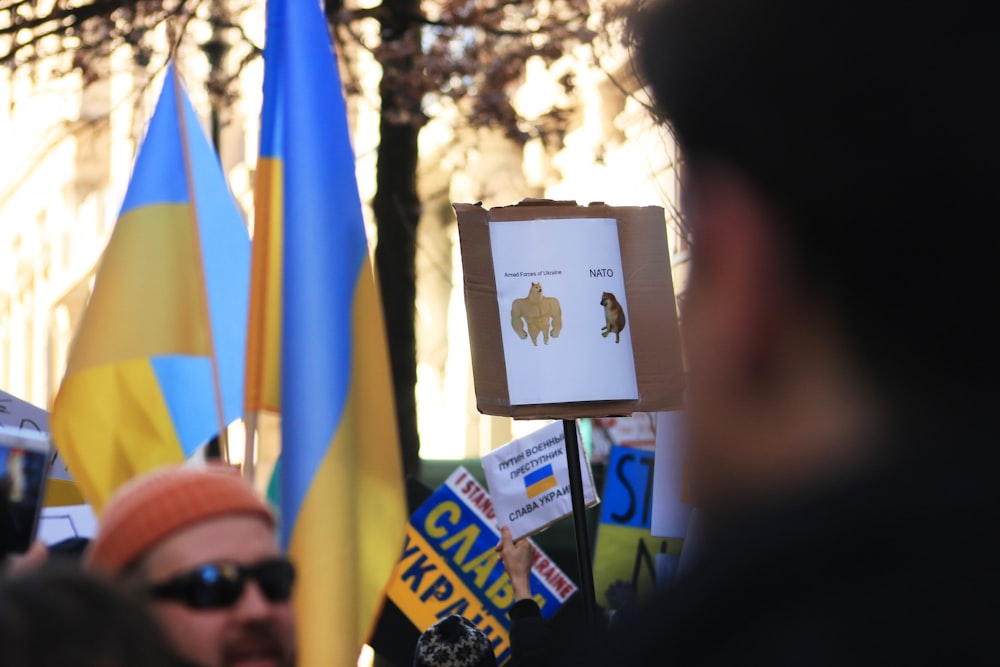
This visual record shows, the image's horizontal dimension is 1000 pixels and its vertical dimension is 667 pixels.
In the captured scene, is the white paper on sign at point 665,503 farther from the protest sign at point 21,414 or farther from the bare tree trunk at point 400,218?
the bare tree trunk at point 400,218

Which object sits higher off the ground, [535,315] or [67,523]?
[535,315]

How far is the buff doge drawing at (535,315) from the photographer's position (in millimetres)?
4402

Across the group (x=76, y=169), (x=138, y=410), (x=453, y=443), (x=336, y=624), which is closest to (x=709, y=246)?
(x=336, y=624)

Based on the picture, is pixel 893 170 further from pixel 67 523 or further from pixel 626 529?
pixel 626 529

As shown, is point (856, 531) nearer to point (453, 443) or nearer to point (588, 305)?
point (588, 305)

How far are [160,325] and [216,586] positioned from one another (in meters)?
2.43

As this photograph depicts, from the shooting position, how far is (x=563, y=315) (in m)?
4.47

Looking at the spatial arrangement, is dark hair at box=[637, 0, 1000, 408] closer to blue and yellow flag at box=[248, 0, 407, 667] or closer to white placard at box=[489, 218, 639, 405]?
blue and yellow flag at box=[248, 0, 407, 667]

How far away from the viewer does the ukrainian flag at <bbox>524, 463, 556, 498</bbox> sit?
20.0 feet

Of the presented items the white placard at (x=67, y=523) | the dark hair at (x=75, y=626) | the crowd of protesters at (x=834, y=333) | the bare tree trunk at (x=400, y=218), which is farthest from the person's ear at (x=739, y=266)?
the bare tree trunk at (x=400, y=218)

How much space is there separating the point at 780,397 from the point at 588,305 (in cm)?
347

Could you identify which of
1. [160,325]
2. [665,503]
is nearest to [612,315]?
[665,503]

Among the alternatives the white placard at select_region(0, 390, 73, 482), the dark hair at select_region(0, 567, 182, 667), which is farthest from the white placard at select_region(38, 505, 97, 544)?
the dark hair at select_region(0, 567, 182, 667)

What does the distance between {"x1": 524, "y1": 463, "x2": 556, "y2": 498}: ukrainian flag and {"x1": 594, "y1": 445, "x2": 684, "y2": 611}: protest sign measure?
672mm
